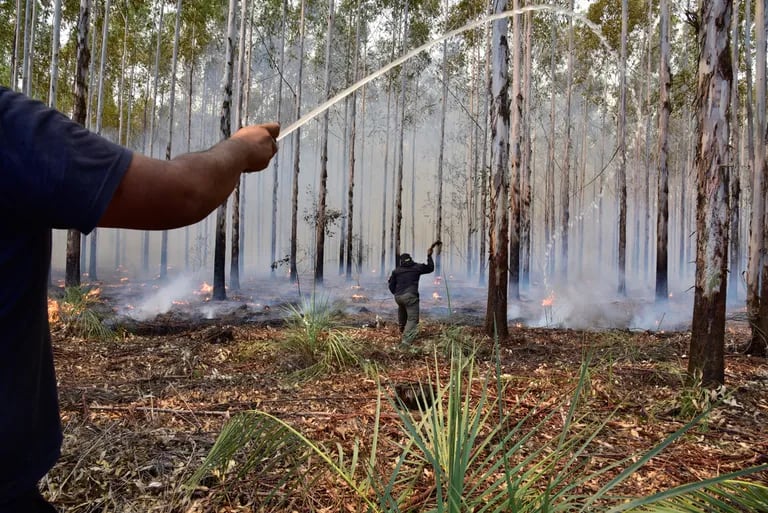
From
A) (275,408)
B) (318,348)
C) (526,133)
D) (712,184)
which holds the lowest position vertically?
(275,408)

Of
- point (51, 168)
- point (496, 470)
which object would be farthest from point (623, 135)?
point (51, 168)

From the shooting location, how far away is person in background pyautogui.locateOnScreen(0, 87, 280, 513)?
0.80 metres

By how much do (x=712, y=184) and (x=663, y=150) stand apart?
463 inches

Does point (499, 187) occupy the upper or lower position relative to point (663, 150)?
lower

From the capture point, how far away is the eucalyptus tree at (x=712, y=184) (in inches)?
151

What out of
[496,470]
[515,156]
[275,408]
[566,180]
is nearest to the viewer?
[496,470]

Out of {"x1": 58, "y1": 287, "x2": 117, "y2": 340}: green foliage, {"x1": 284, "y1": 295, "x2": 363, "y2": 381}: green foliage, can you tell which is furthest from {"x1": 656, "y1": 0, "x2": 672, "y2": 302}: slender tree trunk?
{"x1": 58, "y1": 287, "x2": 117, "y2": 340}: green foliage

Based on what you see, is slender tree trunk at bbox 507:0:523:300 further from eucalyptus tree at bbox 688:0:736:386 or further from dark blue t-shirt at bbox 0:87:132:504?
dark blue t-shirt at bbox 0:87:132:504

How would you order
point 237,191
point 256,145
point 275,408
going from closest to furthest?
point 256,145 < point 275,408 < point 237,191

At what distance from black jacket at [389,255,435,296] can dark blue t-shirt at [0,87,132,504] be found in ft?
24.2

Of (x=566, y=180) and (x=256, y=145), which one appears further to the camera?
(x=566, y=180)

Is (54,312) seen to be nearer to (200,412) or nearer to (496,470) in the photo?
(200,412)

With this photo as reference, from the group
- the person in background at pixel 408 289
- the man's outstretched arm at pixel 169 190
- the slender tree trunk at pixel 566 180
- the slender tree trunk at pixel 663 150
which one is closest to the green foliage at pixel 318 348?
the person in background at pixel 408 289

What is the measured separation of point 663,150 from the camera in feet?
46.1
